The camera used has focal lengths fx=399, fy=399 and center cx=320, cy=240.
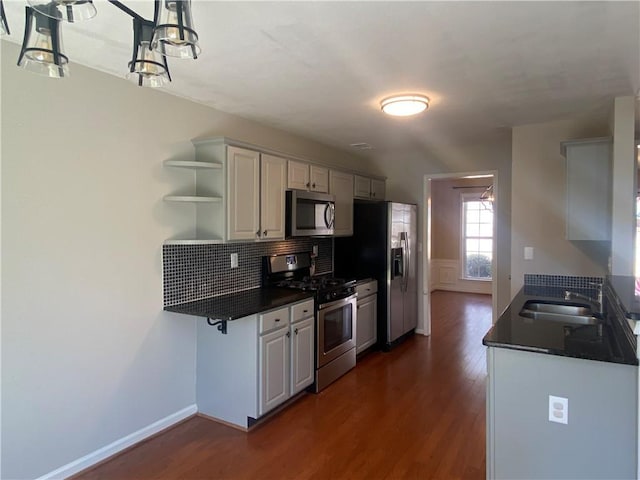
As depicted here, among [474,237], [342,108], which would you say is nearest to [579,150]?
[342,108]

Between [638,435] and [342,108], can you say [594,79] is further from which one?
[638,435]

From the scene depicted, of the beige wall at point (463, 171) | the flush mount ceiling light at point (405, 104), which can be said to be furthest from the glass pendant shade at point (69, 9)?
the beige wall at point (463, 171)

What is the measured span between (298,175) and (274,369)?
5.72 ft

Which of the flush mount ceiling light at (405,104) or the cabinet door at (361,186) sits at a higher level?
the flush mount ceiling light at (405,104)

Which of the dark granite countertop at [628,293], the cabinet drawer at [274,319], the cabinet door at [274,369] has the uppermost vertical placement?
the dark granite countertop at [628,293]

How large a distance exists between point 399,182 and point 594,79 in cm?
292

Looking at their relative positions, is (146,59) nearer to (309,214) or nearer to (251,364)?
(251,364)

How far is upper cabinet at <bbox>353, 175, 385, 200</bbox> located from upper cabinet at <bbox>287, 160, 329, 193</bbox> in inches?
26.2

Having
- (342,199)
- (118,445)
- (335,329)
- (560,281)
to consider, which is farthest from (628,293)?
(118,445)

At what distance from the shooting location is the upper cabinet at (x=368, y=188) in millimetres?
4741

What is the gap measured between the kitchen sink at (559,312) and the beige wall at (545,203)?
0.78m

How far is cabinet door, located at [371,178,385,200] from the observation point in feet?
16.8

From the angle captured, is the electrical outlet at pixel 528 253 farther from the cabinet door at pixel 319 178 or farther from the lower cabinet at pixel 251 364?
the lower cabinet at pixel 251 364

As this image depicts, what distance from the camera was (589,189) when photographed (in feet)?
10.3
